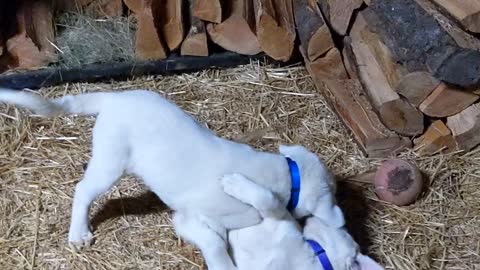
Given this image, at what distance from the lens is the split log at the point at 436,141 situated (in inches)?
125

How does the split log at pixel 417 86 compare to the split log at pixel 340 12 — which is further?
the split log at pixel 340 12

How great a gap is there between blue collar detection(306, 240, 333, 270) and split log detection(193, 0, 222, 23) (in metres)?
1.30

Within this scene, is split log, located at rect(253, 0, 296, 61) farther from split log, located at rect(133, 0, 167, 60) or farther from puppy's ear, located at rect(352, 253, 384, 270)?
puppy's ear, located at rect(352, 253, 384, 270)

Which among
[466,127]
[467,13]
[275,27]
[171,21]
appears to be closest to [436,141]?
[466,127]

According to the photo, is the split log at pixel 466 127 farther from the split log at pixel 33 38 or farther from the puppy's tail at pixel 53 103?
the split log at pixel 33 38

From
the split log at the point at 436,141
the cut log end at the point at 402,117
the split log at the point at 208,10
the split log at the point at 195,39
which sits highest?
the split log at the point at 208,10

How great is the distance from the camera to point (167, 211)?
2.93 m

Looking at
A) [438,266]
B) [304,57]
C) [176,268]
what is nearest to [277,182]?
[176,268]

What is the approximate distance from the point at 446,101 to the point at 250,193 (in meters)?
1.01

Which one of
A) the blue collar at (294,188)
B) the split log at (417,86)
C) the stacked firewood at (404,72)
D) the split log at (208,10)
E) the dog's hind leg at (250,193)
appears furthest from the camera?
the split log at (208,10)

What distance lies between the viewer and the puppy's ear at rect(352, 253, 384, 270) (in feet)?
8.23

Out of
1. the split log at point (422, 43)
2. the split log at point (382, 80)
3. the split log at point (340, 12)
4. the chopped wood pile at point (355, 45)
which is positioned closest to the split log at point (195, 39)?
the chopped wood pile at point (355, 45)

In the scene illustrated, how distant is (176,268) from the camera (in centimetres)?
272

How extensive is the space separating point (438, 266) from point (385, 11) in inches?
37.6
